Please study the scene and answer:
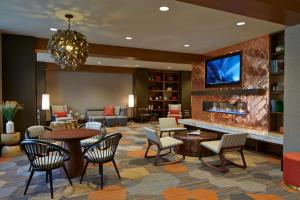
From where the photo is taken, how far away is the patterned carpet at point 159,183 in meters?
3.07

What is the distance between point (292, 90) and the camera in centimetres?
366

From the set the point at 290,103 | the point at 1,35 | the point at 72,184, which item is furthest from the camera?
the point at 1,35

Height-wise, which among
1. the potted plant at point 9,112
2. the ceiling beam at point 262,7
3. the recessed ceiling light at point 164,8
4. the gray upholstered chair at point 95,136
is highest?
the recessed ceiling light at point 164,8

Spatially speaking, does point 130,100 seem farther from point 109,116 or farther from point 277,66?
point 277,66

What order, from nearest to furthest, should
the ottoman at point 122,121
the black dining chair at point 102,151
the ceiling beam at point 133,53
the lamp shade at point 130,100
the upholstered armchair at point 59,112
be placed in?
the black dining chair at point 102,151 → the ceiling beam at point 133,53 → the upholstered armchair at point 59,112 → the ottoman at point 122,121 → the lamp shade at point 130,100

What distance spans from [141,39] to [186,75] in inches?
297

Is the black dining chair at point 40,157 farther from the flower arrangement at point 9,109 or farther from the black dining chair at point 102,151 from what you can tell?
the flower arrangement at point 9,109

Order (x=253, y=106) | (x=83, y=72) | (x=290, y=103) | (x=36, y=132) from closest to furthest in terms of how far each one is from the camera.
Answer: (x=290, y=103) < (x=36, y=132) < (x=253, y=106) < (x=83, y=72)

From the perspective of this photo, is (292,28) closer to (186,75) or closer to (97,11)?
(97,11)

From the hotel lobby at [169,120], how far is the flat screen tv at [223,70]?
32 millimetres

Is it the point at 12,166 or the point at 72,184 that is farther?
the point at 12,166

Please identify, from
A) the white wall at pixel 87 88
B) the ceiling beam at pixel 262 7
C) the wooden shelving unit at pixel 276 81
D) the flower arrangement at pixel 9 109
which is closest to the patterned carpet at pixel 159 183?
the flower arrangement at pixel 9 109

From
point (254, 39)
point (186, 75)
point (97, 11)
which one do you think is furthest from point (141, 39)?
point (186, 75)

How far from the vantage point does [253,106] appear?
18.4 ft
